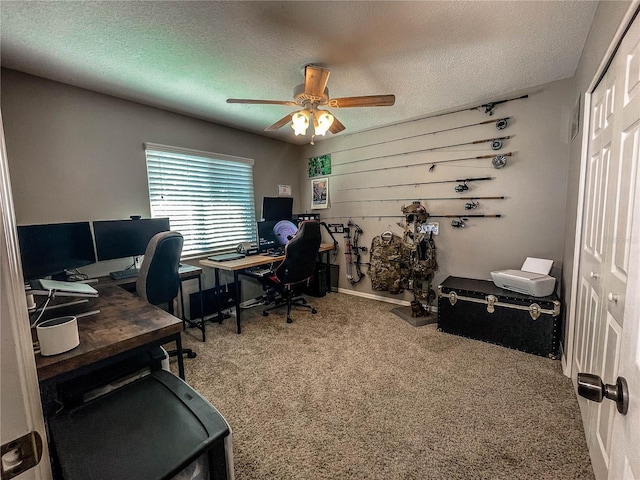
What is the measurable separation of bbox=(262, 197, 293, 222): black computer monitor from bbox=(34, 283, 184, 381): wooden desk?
2.28 m

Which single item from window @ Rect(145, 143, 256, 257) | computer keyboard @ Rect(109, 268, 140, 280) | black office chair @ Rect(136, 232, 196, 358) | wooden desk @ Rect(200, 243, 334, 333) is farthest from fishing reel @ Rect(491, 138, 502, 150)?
computer keyboard @ Rect(109, 268, 140, 280)

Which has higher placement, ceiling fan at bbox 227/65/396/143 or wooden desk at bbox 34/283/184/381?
ceiling fan at bbox 227/65/396/143

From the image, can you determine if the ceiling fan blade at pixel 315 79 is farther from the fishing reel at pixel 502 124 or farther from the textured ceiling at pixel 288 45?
the fishing reel at pixel 502 124

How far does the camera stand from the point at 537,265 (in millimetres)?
2580

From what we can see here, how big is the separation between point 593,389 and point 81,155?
3484 millimetres

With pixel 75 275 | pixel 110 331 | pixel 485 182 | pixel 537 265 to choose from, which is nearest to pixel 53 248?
pixel 75 275

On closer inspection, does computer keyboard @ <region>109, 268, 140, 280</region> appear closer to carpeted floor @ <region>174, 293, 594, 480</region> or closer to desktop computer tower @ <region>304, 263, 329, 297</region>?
carpeted floor @ <region>174, 293, 594, 480</region>

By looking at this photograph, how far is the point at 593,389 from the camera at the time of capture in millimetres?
586

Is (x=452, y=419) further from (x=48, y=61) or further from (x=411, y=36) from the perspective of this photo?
(x=48, y=61)

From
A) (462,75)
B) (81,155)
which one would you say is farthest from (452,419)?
(81,155)

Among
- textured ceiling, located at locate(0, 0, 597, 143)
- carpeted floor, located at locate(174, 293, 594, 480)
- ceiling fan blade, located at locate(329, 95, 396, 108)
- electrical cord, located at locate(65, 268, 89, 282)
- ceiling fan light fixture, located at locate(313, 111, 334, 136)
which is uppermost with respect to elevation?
textured ceiling, located at locate(0, 0, 597, 143)

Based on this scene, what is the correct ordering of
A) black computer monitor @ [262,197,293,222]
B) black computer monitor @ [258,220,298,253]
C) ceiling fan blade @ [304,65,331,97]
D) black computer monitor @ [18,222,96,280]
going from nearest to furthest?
1. black computer monitor @ [18,222,96,280]
2. ceiling fan blade @ [304,65,331,97]
3. black computer monitor @ [258,220,298,253]
4. black computer monitor @ [262,197,293,222]

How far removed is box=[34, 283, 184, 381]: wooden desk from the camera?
3.23 feet

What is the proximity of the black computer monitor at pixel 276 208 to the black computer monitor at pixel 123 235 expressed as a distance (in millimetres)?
1349
